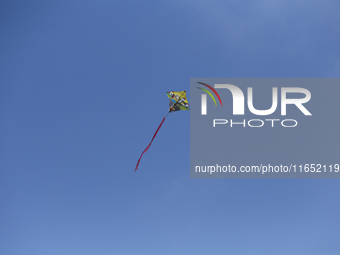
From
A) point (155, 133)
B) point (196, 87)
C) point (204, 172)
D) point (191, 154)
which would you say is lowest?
point (204, 172)

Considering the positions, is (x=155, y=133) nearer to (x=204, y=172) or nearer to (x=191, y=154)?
(x=191, y=154)

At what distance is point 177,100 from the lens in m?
13.0

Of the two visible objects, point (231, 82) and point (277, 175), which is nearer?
point (277, 175)

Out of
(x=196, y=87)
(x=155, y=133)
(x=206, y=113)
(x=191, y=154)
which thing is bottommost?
(x=191, y=154)

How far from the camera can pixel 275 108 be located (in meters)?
14.1

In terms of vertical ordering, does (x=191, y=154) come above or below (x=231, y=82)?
below

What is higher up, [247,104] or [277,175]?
[247,104]

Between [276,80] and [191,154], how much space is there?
22.8 ft

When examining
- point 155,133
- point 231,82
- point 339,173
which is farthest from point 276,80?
point 155,133

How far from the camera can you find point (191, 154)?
551 inches

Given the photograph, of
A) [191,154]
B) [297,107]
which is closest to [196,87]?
[191,154]

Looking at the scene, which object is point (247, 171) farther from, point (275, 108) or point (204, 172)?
point (275, 108)

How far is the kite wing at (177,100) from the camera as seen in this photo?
13.0 meters

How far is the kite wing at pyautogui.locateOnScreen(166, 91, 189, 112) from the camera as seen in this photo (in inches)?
513
